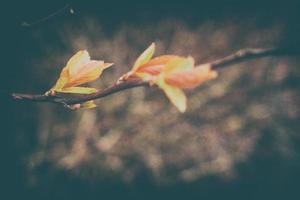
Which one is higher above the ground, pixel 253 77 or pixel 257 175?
pixel 253 77

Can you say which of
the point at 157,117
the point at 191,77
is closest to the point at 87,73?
the point at 191,77

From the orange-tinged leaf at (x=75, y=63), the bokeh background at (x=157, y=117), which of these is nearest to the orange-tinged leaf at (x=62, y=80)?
the orange-tinged leaf at (x=75, y=63)

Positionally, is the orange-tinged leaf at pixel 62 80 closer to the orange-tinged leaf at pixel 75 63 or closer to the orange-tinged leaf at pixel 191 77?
the orange-tinged leaf at pixel 75 63

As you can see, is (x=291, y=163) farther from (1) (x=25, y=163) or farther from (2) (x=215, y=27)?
(1) (x=25, y=163)

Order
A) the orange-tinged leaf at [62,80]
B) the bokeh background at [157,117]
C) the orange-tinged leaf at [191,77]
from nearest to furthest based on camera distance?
the orange-tinged leaf at [191,77] → the orange-tinged leaf at [62,80] → the bokeh background at [157,117]

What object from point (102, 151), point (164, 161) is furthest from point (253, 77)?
point (102, 151)

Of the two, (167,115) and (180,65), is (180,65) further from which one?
(167,115)

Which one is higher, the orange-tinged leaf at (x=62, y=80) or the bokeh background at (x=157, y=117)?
the bokeh background at (x=157, y=117)
